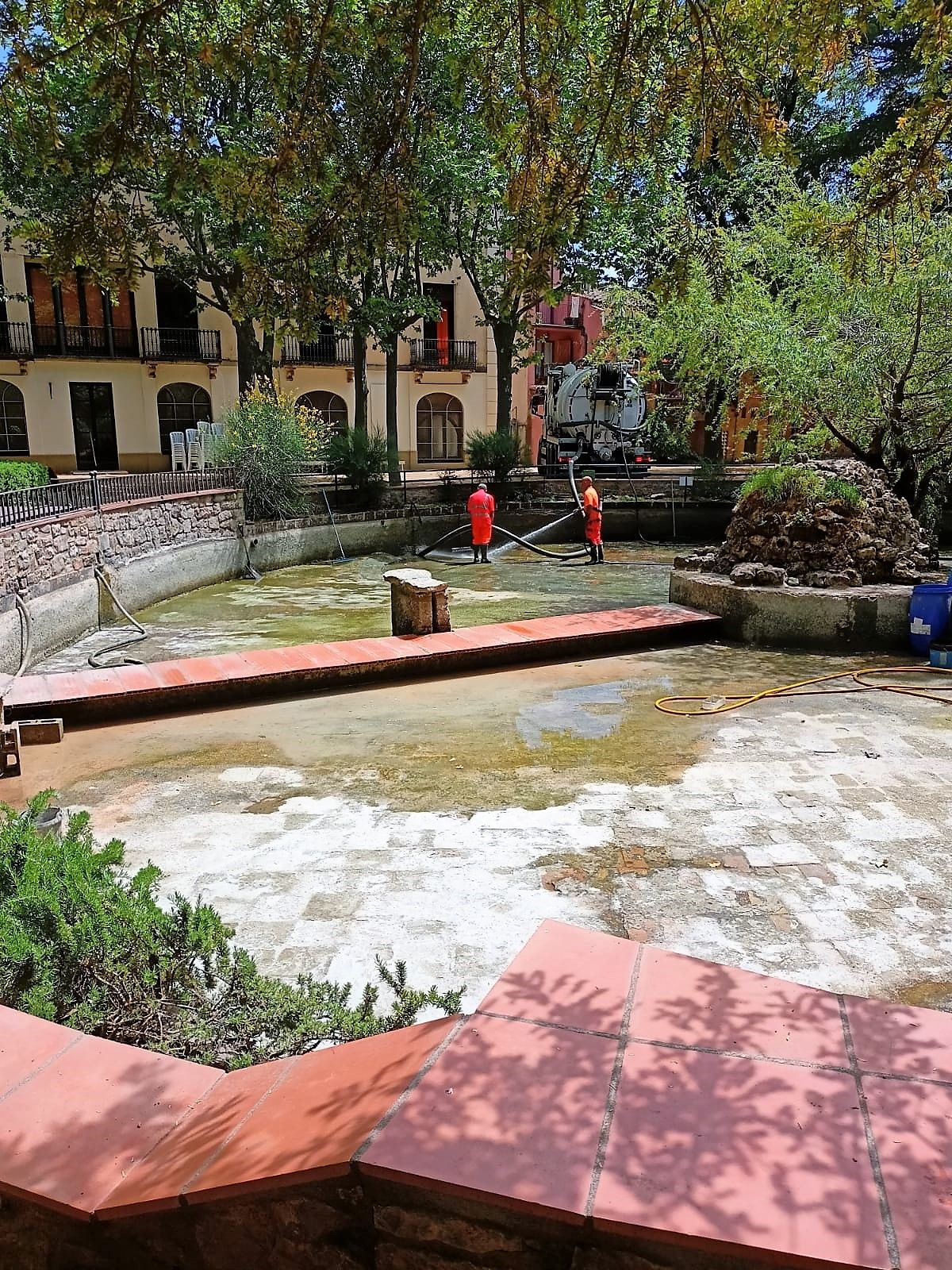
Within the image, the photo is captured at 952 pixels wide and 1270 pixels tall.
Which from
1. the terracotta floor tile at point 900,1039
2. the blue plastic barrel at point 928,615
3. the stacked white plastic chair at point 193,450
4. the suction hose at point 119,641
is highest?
the stacked white plastic chair at point 193,450

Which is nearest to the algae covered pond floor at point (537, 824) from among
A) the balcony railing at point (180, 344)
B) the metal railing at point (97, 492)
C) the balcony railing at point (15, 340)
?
the metal railing at point (97, 492)

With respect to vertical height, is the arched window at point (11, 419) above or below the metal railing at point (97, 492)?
above

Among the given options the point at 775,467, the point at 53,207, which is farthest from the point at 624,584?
the point at 53,207

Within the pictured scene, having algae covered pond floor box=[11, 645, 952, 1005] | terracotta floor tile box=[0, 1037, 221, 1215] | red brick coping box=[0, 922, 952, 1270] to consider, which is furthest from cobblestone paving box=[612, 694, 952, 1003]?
terracotta floor tile box=[0, 1037, 221, 1215]

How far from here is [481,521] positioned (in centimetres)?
1656

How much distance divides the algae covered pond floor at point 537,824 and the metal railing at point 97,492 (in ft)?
14.6

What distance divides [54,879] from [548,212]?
403 cm

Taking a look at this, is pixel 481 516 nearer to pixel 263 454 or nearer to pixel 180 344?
pixel 263 454

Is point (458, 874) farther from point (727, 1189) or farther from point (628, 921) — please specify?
point (727, 1189)

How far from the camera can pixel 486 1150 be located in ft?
5.33

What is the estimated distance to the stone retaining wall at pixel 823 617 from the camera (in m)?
8.98

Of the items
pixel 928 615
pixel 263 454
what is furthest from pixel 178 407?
pixel 928 615

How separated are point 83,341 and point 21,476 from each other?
19.1 meters

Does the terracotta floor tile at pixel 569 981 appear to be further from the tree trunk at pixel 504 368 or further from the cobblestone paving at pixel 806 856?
the tree trunk at pixel 504 368
